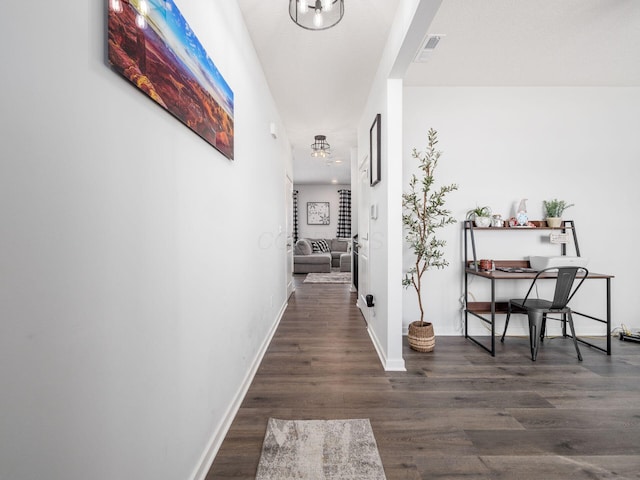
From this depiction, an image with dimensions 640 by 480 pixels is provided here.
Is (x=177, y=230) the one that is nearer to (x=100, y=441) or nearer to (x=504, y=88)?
(x=100, y=441)

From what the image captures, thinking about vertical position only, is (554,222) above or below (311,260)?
above

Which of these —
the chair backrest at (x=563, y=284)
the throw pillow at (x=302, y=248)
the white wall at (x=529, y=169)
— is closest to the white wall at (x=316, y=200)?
the throw pillow at (x=302, y=248)

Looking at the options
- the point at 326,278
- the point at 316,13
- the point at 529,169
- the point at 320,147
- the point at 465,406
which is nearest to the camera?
the point at 316,13

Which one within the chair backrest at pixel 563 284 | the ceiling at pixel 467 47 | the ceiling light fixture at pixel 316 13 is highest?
the ceiling at pixel 467 47

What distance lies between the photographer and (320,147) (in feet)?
16.9

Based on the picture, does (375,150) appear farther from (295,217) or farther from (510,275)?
(295,217)

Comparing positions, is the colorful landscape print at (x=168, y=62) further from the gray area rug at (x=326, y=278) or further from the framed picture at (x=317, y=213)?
the framed picture at (x=317, y=213)

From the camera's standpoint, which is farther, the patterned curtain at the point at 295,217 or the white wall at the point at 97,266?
the patterned curtain at the point at 295,217

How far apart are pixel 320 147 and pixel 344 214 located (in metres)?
4.54

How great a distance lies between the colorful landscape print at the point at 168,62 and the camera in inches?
32.8

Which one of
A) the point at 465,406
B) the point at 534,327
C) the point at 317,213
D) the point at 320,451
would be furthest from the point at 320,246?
the point at 320,451

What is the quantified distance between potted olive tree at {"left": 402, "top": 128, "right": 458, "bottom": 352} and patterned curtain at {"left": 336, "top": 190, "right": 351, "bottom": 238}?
248 inches

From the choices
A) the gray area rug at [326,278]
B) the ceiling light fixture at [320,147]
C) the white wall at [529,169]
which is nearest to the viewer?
the white wall at [529,169]

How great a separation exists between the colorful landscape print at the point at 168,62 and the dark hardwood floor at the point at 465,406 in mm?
1610
